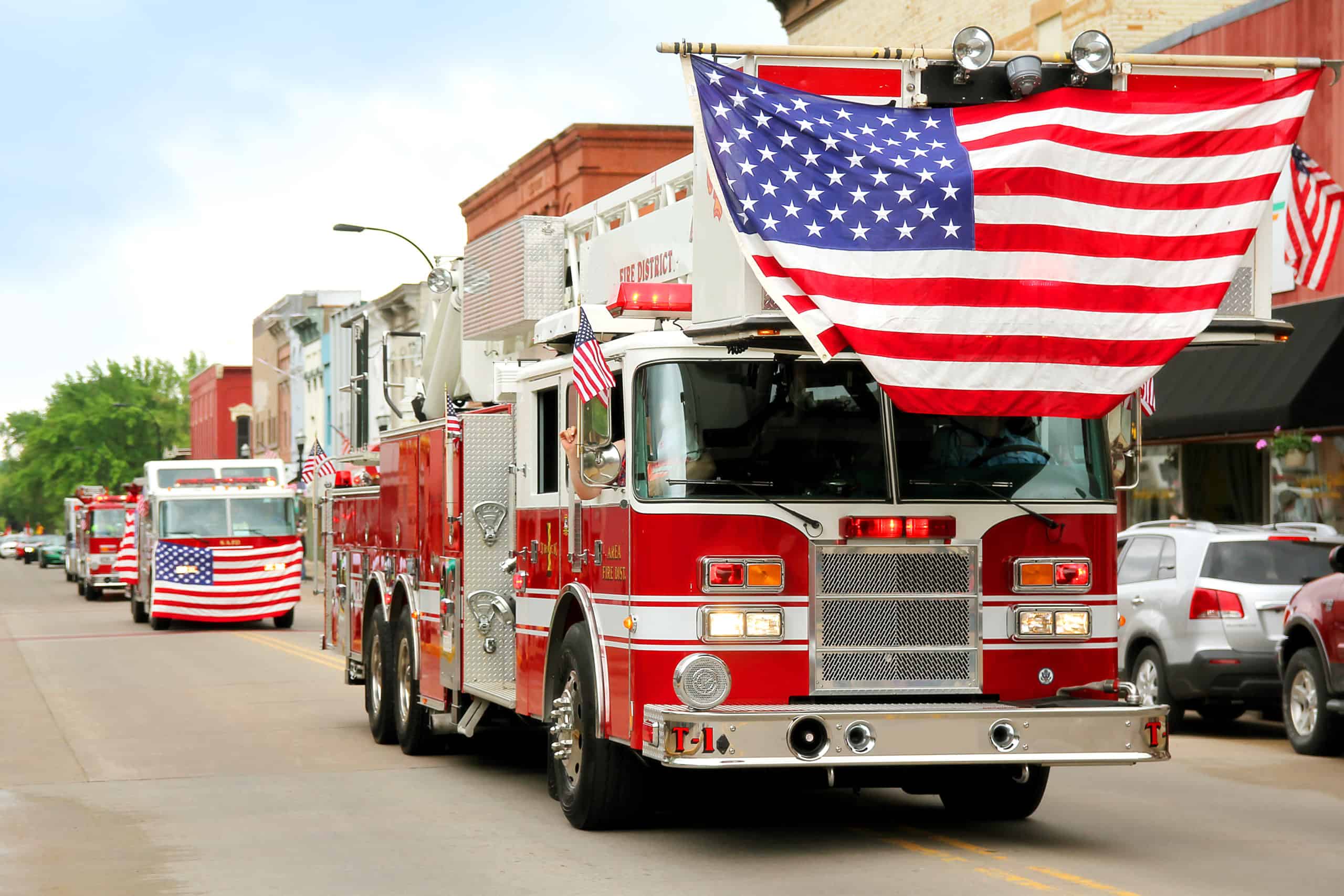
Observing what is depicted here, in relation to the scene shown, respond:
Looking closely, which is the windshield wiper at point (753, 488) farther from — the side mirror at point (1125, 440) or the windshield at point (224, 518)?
the windshield at point (224, 518)

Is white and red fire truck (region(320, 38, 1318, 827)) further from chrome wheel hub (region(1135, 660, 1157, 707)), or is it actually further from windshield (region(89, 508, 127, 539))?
windshield (region(89, 508, 127, 539))

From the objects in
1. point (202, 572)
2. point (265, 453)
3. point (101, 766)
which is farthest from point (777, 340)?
point (265, 453)

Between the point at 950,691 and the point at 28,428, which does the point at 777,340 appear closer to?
the point at 950,691

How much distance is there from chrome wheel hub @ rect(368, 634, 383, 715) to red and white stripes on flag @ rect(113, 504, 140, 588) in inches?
842

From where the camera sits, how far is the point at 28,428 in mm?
141500

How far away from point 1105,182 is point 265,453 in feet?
276

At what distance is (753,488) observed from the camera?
9297 millimetres

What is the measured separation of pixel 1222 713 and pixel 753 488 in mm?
9121

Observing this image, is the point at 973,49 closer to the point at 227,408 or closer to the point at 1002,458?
the point at 1002,458

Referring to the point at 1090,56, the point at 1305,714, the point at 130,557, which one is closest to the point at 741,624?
the point at 1090,56

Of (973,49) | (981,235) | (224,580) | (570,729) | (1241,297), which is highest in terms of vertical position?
(973,49)

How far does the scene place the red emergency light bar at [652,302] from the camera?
32.0 feet

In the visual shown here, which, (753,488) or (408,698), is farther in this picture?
(408,698)

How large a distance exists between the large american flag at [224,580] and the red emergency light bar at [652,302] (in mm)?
24174
